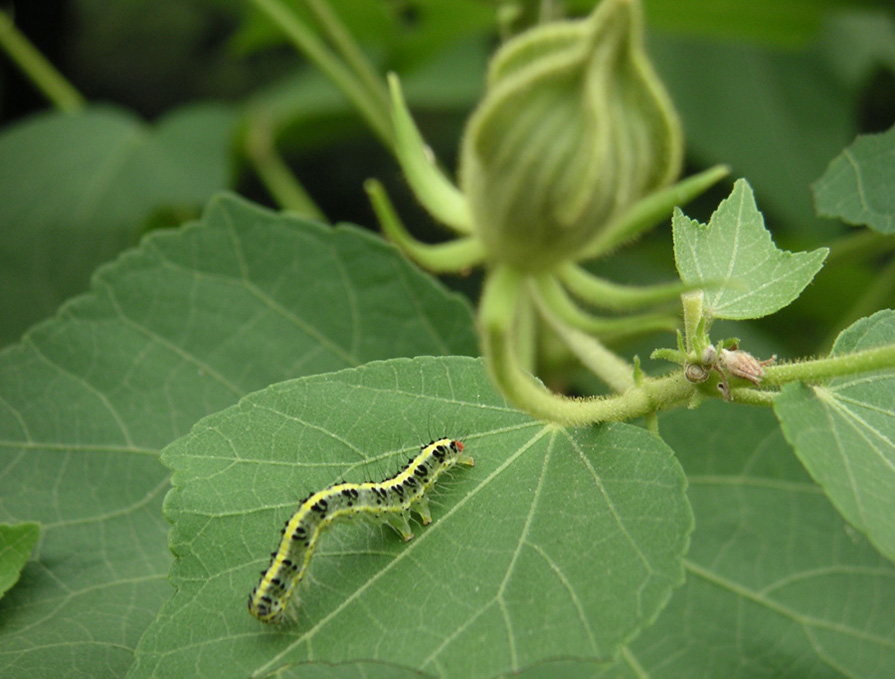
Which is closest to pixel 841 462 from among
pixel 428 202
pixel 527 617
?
pixel 527 617

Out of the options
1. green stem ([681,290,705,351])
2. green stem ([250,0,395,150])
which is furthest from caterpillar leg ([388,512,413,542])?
green stem ([250,0,395,150])

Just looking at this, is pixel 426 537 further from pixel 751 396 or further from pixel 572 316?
pixel 572 316

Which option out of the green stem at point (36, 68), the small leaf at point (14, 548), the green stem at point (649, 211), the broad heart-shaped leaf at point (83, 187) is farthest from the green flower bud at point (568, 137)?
the green stem at point (36, 68)

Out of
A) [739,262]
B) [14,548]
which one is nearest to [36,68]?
[14,548]

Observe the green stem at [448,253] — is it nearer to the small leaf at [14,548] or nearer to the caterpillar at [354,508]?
the caterpillar at [354,508]

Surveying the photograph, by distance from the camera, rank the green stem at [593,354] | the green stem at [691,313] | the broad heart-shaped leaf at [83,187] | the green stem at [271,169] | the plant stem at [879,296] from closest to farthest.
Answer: the green stem at [691,313]
the green stem at [593,354]
the broad heart-shaped leaf at [83,187]
the plant stem at [879,296]
the green stem at [271,169]

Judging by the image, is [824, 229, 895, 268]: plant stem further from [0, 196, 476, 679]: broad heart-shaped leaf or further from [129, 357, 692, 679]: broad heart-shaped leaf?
[129, 357, 692, 679]: broad heart-shaped leaf

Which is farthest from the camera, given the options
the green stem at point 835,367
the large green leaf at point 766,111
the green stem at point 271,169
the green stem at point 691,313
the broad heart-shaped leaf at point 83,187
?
the large green leaf at point 766,111
